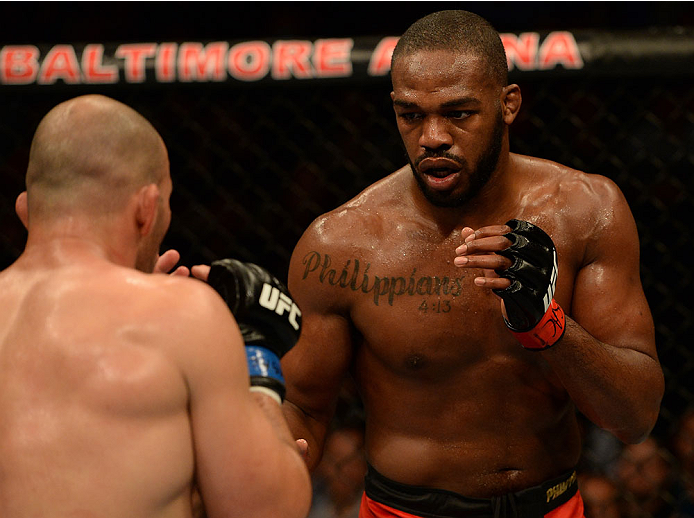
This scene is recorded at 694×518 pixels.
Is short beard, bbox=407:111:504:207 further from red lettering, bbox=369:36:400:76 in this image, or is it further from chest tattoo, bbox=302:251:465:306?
red lettering, bbox=369:36:400:76

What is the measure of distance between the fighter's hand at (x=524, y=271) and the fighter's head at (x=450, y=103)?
0.22 meters

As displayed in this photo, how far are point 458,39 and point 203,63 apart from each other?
808mm

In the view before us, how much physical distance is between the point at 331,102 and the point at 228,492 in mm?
2027

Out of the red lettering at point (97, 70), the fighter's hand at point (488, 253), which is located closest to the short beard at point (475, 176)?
the fighter's hand at point (488, 253)

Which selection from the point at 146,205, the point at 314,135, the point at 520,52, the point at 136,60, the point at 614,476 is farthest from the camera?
the point at 314,135

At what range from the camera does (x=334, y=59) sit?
210 centimetres

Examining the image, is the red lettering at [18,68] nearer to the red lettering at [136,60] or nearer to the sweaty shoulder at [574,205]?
the red lettering at [136,60]

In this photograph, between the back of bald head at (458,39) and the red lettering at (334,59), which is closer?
the back of bald head at (458,39)

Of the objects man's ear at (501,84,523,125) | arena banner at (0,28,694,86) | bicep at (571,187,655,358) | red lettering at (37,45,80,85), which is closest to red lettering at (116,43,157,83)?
arena banner at (0,28,694,86)

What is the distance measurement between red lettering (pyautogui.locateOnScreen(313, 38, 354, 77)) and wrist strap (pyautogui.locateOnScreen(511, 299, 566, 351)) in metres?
0.95

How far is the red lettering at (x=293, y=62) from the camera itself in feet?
6.93

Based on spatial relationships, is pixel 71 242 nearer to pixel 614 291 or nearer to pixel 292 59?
pixel 614 291

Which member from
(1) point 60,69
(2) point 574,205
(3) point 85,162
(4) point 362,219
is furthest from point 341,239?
(1) point 60,69

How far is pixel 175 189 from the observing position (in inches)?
113
